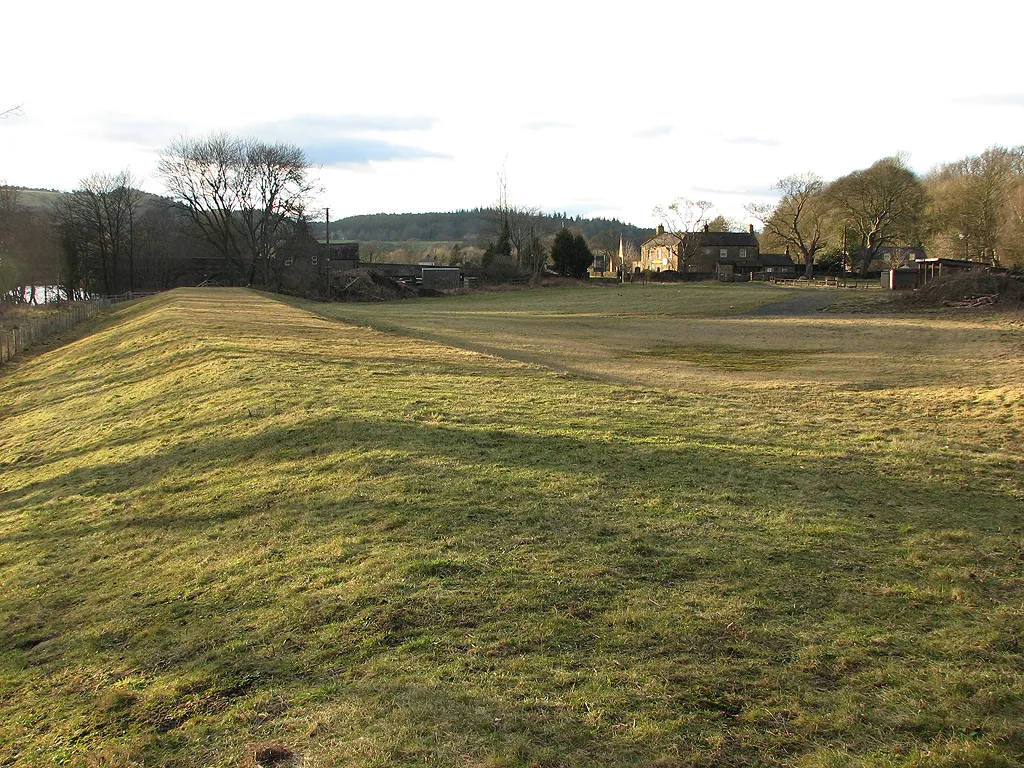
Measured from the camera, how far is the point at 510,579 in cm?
563

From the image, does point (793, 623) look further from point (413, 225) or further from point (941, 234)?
point (413, 225)

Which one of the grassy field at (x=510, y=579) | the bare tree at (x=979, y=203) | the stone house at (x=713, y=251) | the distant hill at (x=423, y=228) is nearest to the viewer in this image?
the grassy field at (x=510, y=579)

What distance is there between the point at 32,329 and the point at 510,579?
32695mm

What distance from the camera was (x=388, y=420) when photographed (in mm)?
10156

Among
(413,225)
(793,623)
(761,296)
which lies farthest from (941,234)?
(413,225)

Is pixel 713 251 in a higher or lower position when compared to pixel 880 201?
lower

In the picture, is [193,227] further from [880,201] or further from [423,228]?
[423,228]

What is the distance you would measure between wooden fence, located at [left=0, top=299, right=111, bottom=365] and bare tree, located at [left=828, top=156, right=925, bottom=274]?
→ 6953 cm

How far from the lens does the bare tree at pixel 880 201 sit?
248 feet

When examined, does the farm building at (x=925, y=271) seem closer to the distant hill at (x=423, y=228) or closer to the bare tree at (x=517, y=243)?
the bare tree at (x=517, y=243)

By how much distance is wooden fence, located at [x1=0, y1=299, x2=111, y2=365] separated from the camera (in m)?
27.5

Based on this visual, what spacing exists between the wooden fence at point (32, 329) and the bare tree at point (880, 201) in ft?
228

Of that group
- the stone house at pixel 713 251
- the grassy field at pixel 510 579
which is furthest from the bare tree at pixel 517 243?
the grassy field at pixel 510 579

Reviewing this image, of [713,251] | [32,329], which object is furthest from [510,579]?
[713,251]
